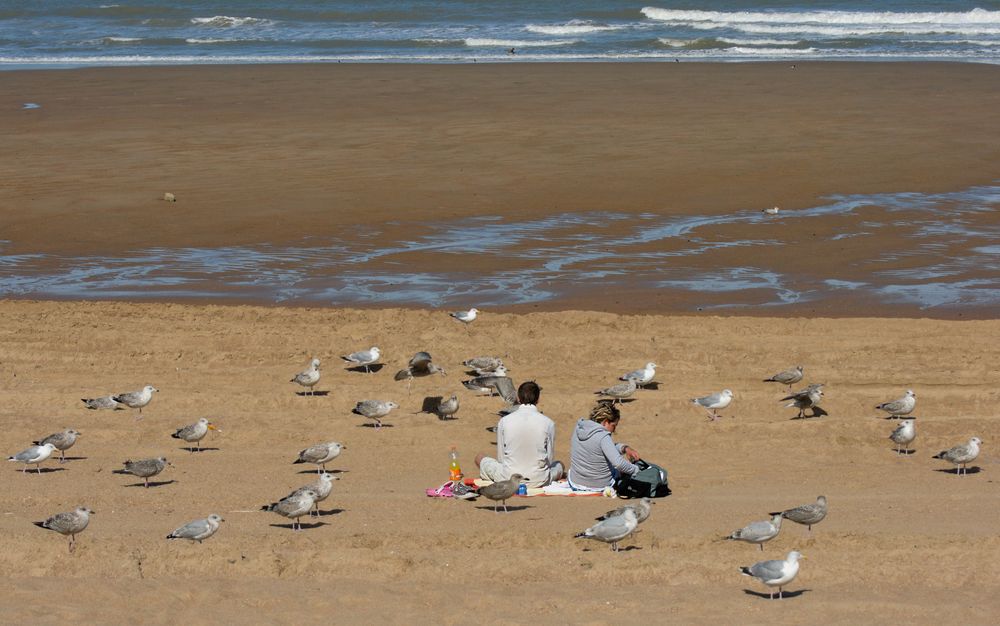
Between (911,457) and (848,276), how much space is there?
630 centimetres

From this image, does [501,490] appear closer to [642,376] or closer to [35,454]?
[642,376]

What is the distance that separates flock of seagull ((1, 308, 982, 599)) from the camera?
29.1 feet

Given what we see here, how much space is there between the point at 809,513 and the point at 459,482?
8.88 feet

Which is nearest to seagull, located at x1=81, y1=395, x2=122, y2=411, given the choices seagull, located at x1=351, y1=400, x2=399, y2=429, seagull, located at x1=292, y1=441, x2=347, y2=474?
seagull, located at x1=351, y1=400, x2=399, y2=429

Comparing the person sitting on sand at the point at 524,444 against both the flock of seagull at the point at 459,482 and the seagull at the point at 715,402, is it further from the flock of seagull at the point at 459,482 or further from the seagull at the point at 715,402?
the seagull at the point at 715,402

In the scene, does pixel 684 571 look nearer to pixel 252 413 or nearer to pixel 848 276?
pixel 252 413

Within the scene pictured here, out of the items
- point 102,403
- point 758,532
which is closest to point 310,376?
point 102,403

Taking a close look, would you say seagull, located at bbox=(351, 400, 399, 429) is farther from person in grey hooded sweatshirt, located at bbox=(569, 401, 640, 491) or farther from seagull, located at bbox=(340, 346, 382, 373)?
person in grey hooded sweatshirt, located at bbox=(569, 401, 640, 491)

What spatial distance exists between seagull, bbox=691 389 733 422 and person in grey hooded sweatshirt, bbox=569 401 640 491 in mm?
1765

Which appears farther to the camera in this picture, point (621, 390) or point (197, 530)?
point (621, 390)

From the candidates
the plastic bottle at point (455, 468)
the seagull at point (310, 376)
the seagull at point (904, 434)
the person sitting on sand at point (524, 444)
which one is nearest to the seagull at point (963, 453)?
the seagull at point (904, 434)

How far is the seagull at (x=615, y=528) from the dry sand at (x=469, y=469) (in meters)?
0.15

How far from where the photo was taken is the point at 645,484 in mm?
10078

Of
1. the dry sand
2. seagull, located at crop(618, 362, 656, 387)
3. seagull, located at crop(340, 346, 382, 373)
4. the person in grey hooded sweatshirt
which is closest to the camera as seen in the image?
the dry sand
